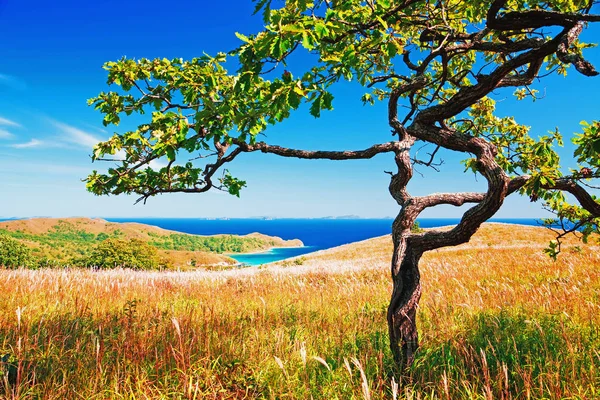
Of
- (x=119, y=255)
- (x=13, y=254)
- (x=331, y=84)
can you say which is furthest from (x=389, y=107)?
(x=13, y=254)

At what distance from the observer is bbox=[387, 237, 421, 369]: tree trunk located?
3.70 metres

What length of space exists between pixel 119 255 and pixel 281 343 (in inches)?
714

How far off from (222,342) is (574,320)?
5599 millimetres

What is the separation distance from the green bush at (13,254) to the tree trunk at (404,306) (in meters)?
20.7

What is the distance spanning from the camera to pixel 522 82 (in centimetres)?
443

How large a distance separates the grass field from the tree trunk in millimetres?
187

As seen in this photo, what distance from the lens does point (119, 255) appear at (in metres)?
18.9

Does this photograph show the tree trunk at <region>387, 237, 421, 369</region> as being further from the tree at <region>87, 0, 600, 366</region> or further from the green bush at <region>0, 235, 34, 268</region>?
the green bush at <region>0, 235, 34, 268</region>

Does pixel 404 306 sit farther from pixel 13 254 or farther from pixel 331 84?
pixel 13 254

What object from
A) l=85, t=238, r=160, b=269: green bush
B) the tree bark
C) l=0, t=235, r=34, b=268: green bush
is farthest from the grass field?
l=0, t=235, r=34, b=268: green bush

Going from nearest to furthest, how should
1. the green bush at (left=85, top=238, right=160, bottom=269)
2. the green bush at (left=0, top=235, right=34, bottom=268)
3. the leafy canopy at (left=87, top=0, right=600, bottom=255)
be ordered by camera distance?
the leafy canopy at (left=87, top=0, right=600, bottom=255) → the green bush at (left=0, top=235, right=34, bottom=268) → the green bush at (left=85, top=238, right=160, bottom=269)

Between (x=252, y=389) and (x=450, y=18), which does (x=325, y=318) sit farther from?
(x=450, y=18)

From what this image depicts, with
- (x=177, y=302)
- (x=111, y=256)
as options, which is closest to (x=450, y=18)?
(x=177, y=302)

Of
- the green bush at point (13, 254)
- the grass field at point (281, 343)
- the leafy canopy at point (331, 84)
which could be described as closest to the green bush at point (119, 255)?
the green bush at point (13, 254)
